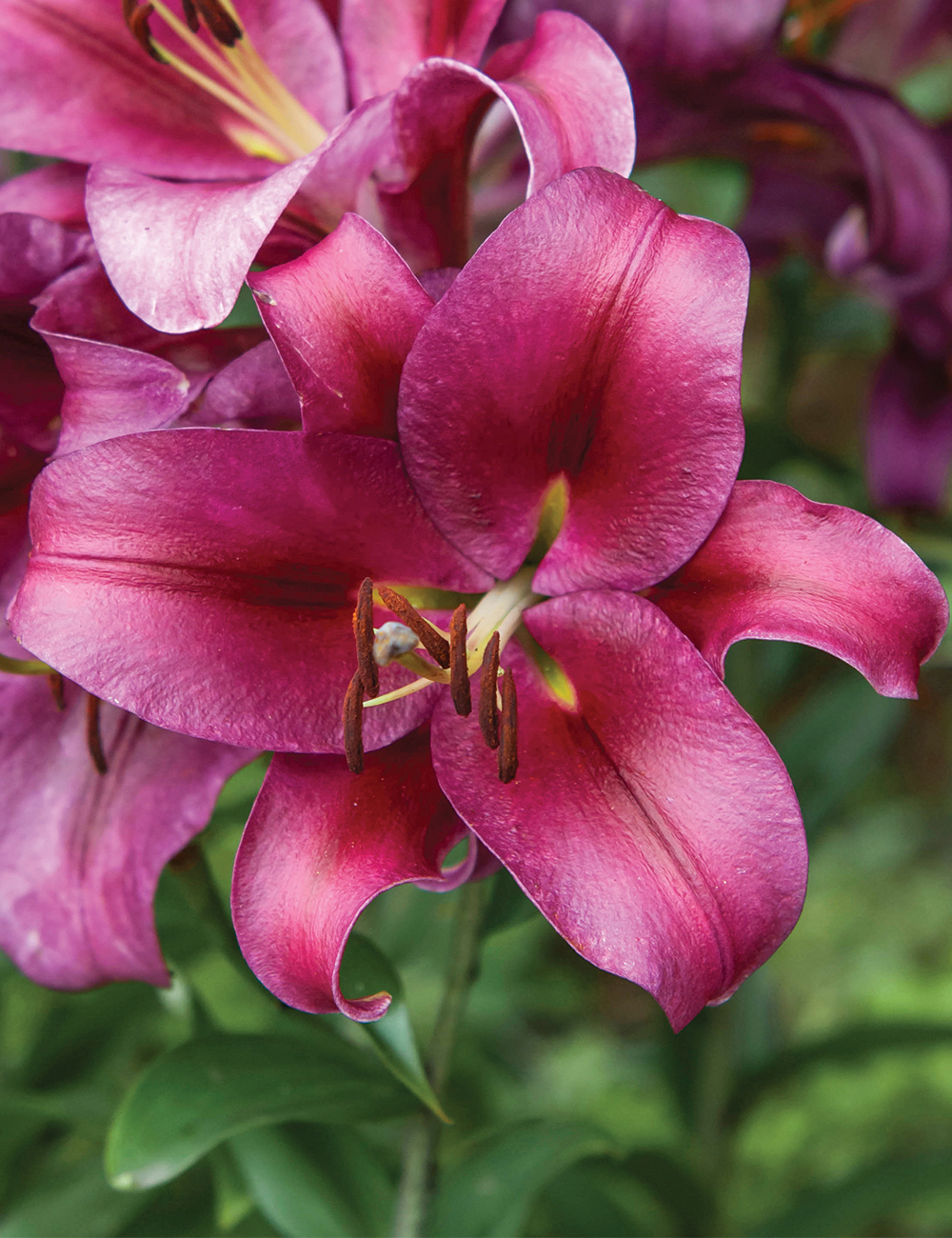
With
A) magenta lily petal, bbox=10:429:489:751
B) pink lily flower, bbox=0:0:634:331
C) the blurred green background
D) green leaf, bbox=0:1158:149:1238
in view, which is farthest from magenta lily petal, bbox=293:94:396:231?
green leaf, bbox=0:1158:149:1238

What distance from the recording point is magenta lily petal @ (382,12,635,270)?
337mm

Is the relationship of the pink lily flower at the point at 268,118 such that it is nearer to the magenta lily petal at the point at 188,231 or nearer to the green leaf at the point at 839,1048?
the magenta lily petal at the point at 188,231

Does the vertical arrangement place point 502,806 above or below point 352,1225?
above

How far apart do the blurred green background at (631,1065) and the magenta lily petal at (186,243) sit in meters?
0.21

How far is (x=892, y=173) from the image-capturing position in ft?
1.63

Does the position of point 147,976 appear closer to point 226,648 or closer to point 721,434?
point 226,648

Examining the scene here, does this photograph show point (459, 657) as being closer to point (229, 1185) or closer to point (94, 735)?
point (94, 735)

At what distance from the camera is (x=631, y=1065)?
127 cm

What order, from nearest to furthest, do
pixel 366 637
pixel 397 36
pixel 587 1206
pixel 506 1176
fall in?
pixel 366 637 < pixel 397 36 < pixel 506 1176 < pixel 587 1206

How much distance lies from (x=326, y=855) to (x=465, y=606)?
8 cm

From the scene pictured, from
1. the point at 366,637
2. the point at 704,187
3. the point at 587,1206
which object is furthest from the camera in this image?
the point at 587,1206

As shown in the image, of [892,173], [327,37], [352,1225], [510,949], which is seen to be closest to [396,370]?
[327,37]

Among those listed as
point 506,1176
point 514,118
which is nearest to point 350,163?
point 514,118

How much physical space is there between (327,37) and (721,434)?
0.24 meters
